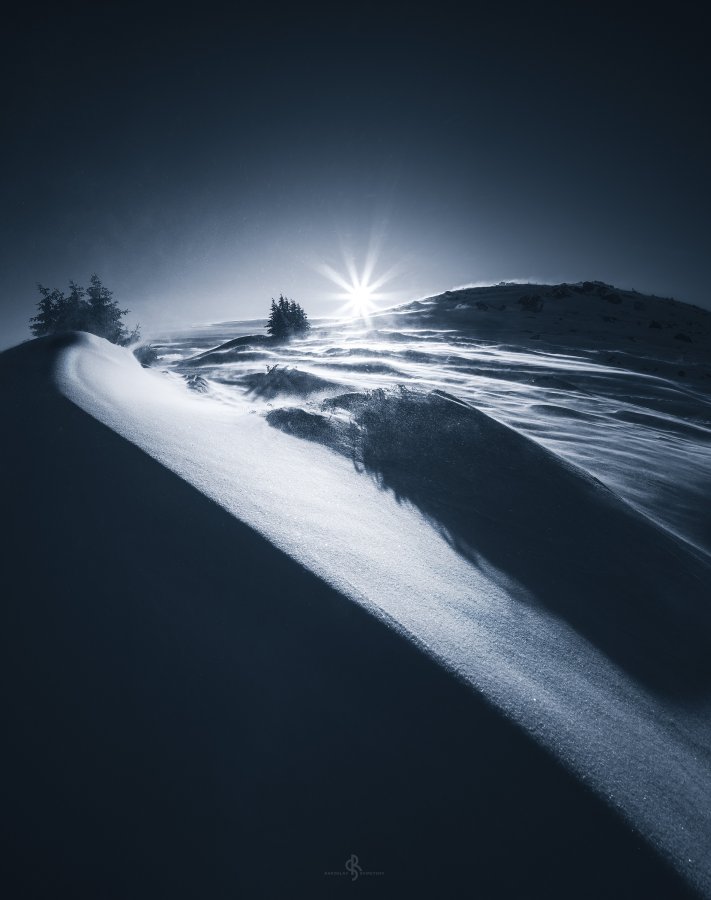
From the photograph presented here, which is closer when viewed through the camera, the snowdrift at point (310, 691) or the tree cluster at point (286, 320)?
the snowdrift at point (310, 691)

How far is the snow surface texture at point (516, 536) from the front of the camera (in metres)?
1.59

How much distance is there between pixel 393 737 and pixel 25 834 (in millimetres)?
1244

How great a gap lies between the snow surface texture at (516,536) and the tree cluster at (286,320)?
12869 millimetres

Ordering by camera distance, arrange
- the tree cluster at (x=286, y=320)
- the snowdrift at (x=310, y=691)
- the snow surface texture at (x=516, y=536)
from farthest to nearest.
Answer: the tree cluster at (x=286, y=320), the snow surface texture at (x=516, y=536), the snowdrift at (x=310, y=691)

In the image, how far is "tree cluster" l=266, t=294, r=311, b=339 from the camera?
1925cm

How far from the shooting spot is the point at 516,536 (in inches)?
124

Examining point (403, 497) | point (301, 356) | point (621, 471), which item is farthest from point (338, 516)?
point (301, 356)

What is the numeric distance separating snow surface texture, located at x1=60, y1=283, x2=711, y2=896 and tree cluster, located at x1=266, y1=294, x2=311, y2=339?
12.9 m

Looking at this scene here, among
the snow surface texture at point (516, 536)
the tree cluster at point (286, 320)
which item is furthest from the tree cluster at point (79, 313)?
the snow surface texture at point (516, 536)

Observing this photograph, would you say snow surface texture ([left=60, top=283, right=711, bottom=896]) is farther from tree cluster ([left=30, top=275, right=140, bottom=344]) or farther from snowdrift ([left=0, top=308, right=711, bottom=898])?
tree cluster ([left=30, top=275, right=140, bottom=344])

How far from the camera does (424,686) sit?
1.48m

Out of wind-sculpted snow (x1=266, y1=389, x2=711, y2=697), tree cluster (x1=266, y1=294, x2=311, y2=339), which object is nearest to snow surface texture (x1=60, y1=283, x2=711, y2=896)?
wind-sculpted snow (x1=266, y1=389, x2=711, y2=697)

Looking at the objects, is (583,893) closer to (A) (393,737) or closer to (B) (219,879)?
(A) (393,737)

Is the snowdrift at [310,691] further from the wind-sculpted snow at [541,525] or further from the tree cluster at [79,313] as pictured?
the tree cluster at [79,313]
